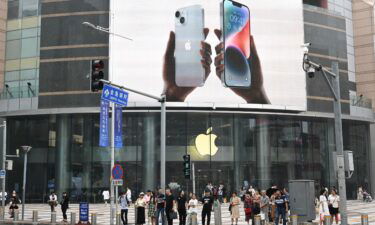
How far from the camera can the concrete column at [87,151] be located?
46062 millimetres

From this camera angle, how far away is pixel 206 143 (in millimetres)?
46250

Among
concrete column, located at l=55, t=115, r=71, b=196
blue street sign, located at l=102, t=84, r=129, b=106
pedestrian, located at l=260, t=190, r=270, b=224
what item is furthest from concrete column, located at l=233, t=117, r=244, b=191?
blue street sign, located at l=102, t=84, r=129, b=106

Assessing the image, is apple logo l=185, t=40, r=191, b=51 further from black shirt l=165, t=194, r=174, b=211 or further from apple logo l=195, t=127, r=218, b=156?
black shirt l=165, t=194, r=174, b=211

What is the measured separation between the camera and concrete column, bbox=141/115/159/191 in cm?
4538

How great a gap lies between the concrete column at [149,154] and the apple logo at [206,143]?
404 centimetres

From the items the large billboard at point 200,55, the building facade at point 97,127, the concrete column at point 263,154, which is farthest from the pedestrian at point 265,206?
the concrete column at point 263,154

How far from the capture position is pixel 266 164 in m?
47.2

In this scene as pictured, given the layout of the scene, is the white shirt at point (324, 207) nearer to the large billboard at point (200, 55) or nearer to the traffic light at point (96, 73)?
the traffic light at point (96, 73)

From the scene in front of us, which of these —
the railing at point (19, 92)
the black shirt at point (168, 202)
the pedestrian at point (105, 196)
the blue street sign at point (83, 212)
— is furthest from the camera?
the railing at point (19, 92)

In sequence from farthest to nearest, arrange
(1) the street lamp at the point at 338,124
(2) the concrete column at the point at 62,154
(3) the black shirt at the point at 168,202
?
(2) the concrete column at the point at 62,154 → (3) the black shirt at the point at 168,202 → (1) the street lamp at the point at 338,124

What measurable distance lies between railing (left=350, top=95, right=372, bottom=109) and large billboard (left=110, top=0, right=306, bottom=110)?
9.05 m

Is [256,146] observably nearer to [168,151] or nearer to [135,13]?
[168,151]

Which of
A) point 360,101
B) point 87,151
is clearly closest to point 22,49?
point 87,151

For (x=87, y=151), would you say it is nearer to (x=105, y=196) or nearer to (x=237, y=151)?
(x=105, y=196)
